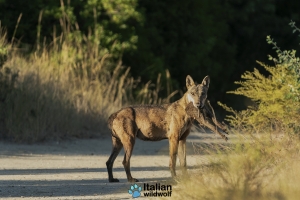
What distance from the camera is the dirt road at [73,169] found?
37.4ft

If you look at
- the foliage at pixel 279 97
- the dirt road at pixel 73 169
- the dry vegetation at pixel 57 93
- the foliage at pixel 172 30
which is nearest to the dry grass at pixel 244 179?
the dirt road at pixel 73 169

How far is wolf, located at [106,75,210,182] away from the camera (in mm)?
12641

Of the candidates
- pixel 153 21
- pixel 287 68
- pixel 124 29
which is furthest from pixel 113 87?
pixel 287 68

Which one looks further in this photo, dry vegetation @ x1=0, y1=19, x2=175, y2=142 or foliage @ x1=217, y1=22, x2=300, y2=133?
dry vegetation @ x1=0, y1=19, x2=175, y2=142

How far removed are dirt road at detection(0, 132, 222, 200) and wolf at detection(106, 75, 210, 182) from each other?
393 millimetres

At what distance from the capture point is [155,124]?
504 inches

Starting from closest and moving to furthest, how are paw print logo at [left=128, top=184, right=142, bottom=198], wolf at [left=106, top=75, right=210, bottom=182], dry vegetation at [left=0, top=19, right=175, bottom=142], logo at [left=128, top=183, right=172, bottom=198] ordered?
logo at [left=128, top=183, right=172, bottom=198] → paw print logo at [left=128, top=184, right=142, bottom=198] → wolf at [left=106, top=75, right=210, bottom=182] → dry vegetation at [left=0, top=19, right=175, bottom=142]

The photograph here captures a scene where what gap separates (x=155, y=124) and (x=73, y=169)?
2.18 metres

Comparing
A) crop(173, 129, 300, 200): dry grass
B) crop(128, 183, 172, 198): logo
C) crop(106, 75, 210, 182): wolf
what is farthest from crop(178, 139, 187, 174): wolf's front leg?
crop(173, 129, 300, 200): dry grass

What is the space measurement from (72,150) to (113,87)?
21.0ft

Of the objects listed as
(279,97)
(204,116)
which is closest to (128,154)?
(204,116)

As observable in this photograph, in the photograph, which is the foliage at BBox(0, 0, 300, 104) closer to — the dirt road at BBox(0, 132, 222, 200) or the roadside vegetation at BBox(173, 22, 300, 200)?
the dirt road at BBox(0, 132, 222, 200)

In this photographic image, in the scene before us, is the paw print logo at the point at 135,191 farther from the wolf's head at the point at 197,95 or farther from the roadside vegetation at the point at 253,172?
the wolf's head at the point at 197,95

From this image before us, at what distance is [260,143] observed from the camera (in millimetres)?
10719
